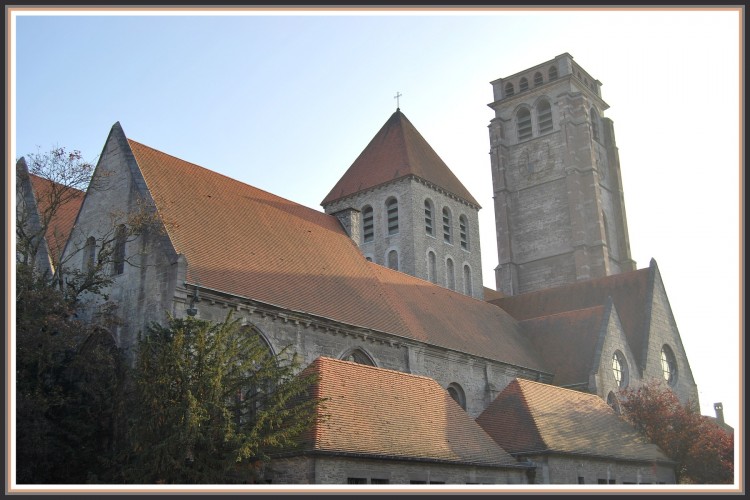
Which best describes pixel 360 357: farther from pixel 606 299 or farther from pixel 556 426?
pixel 606 299

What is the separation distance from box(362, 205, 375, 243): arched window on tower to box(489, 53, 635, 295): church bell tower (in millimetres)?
13265

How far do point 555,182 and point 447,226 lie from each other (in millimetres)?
13889

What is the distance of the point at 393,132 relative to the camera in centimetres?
4594

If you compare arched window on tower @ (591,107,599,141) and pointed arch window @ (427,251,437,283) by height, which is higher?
arched window on tower @ (591,107,599,141)

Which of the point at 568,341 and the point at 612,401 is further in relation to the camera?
the point at 568,341

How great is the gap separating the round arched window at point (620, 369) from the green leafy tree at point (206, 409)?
60.3ft

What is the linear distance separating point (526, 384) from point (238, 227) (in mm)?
10128

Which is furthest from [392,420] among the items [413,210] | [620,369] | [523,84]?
[523,84]

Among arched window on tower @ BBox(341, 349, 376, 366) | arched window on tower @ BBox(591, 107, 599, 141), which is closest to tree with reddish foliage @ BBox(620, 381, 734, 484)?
arched window on tower @ BBox(341, 349, 376, 366)

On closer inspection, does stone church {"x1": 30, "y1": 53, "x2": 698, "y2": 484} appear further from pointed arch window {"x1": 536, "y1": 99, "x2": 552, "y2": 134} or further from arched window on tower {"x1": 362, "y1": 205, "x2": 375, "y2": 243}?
pointed arch window {"x1": 536, "y1": 99, "x2": 552, "y2": 134}

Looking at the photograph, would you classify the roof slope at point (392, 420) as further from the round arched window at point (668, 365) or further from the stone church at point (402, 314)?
the round arched window at point (668, 365)

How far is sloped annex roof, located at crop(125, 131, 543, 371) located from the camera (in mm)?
23514

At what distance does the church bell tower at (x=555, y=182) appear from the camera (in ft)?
170

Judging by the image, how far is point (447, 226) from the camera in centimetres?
4322
